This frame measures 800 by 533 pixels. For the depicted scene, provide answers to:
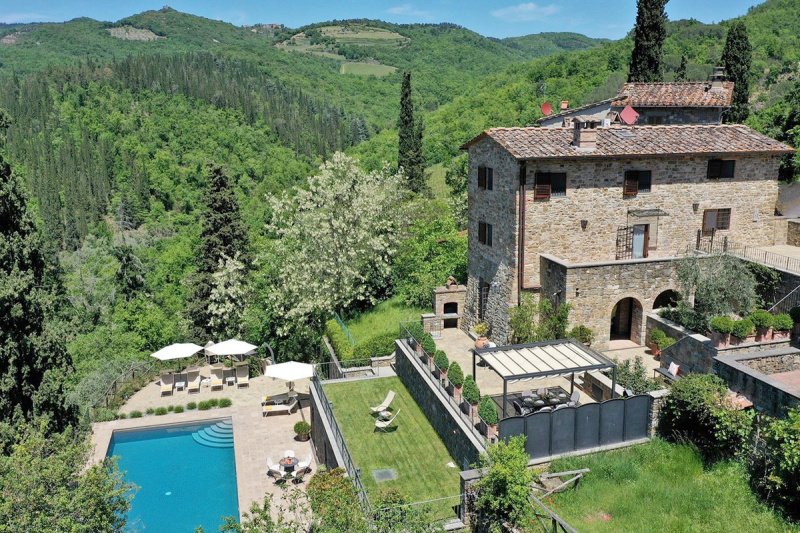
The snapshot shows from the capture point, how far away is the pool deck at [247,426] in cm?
2111

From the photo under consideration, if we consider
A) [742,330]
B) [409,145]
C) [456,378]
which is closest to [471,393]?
[456,378]

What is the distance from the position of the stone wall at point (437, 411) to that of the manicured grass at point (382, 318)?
3.86 metres

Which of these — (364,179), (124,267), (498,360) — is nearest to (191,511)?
(498,360)

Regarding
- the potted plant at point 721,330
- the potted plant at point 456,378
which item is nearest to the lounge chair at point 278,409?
the potted plant at point 456,378

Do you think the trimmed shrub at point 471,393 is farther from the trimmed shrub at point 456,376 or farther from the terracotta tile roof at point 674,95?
the terracotta tile roof at point 674,95

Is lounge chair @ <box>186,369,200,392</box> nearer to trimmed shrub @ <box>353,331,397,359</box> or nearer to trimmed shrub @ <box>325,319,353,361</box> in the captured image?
trimmed shrub @ <box>325,319,353,361</box>

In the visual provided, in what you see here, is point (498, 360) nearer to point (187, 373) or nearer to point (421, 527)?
point (421, 527)

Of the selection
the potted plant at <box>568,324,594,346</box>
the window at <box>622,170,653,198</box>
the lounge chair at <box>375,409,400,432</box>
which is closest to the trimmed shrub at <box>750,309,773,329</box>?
the potted plant at <box>568,324,594,346</box>

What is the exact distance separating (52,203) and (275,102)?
5624 cm

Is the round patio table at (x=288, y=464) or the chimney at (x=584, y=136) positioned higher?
the chimney at (x=584, y=136)

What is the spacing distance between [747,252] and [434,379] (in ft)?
46.2

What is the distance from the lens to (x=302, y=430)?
79.0ft

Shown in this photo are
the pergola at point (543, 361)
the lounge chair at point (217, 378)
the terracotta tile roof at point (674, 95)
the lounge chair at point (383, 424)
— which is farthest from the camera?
the terracotta tile roof at point (674, 95)

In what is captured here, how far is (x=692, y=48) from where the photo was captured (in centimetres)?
8056
